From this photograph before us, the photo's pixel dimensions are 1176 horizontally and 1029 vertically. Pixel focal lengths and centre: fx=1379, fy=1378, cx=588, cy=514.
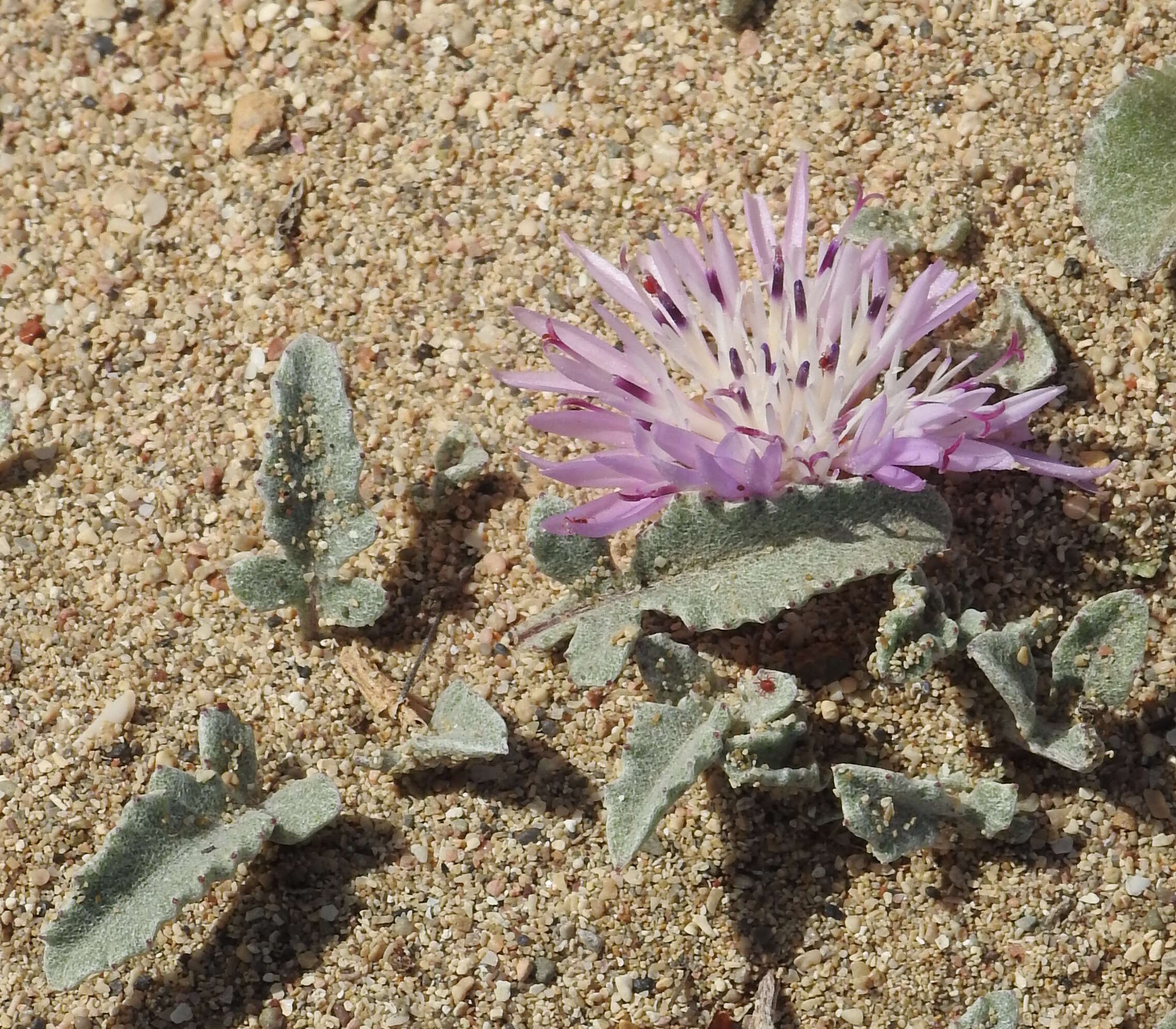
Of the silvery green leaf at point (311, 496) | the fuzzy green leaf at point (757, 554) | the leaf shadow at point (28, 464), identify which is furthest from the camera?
the leaf shadow at point (28, 464)

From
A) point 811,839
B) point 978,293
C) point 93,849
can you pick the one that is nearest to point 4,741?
point 93,849

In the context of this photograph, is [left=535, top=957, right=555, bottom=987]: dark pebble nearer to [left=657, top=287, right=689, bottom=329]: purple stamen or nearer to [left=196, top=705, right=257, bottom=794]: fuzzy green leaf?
[left=196, top=705, right=257, bottom=794]: fuzzy green leaf

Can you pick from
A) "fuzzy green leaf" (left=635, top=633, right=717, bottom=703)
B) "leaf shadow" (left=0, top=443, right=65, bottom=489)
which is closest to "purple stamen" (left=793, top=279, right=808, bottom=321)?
"fuzzy green leaf" (left=635, top=633, right=717, bottom=703)

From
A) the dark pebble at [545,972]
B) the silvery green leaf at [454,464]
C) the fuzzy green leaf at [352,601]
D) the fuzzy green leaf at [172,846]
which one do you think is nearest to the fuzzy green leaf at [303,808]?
the fuzzy green leaf at [172,846]

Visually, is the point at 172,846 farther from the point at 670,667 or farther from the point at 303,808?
the point at 670,667

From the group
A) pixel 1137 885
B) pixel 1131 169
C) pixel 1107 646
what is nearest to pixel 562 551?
pixel 1107 646

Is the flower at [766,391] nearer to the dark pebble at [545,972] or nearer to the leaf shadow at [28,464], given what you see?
the dark pebble at [545,972]
